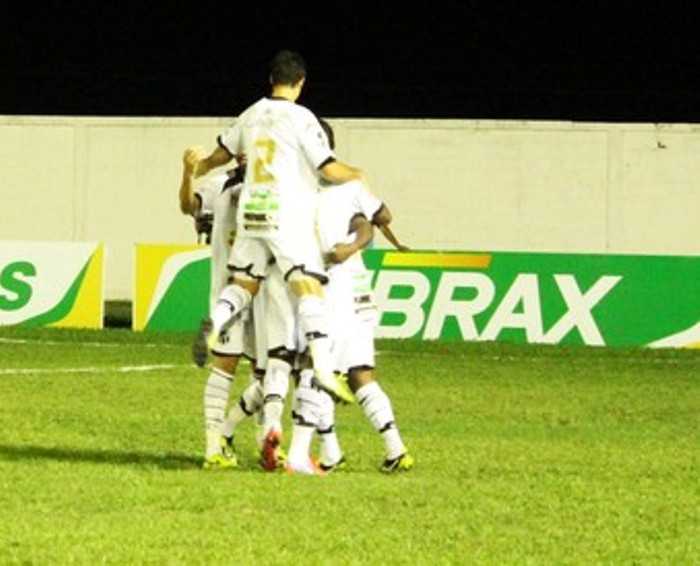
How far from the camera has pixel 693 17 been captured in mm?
40375

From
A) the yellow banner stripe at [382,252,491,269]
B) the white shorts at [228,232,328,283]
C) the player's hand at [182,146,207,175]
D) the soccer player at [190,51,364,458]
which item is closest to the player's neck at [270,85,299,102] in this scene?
the soccer player at [190,51,364,458]

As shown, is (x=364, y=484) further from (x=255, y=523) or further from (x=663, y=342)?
(x=663, y=342)

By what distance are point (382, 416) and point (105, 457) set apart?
1555 mm

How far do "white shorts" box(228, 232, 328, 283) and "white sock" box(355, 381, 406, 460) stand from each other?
0.81 metres

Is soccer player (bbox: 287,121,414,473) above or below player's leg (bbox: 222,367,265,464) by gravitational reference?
above

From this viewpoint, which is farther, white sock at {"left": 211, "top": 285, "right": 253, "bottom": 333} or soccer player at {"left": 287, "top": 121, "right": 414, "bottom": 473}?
soccer player at {"left": 287, "top": 121, "right": 414, "bottom": 473}

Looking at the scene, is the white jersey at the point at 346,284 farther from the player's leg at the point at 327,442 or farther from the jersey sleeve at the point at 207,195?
the jersey sleeve at the point at 207,195

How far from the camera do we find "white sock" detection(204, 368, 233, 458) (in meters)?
12.3

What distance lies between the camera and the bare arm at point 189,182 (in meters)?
12.3

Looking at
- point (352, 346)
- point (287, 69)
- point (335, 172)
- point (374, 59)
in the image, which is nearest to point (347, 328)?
point (352, 346)

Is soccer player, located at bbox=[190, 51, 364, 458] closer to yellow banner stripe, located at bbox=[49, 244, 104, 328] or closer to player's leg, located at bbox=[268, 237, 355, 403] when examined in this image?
player's leg, located at bbox=[268, 237, 355, 403]

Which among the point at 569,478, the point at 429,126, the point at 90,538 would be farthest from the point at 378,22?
the point at 90,538

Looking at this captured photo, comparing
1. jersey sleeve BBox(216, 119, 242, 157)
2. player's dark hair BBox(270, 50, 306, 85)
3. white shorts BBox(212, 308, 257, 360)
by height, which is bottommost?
white shorts BBox(212, 308, 257, 360)

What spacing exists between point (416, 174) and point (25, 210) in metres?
5.71
